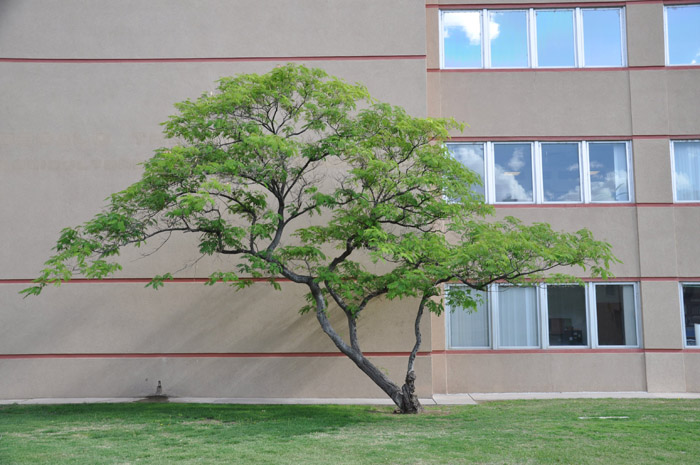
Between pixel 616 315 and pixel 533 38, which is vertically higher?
pixel 533 38

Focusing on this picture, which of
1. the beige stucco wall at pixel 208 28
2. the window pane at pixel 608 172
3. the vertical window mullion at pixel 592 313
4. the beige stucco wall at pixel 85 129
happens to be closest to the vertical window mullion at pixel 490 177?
the beige stucco wall at pixel 85 129

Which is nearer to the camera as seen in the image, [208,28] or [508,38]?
[208,28]

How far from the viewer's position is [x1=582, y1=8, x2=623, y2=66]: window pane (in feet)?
46.2

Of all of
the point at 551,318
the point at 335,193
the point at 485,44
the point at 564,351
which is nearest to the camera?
the point at 335,193

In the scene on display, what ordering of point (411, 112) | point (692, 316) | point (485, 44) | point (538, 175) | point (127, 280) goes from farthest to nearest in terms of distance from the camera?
point (485, 44) < point (538, 175) < point (692, 316) < point (411, 112) < point (127, 280)

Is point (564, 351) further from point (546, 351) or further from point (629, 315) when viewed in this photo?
point (629, 315)

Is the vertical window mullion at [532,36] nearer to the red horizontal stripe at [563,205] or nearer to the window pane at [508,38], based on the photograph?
the window pane at [508,38]

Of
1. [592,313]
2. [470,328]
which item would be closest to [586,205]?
[592,313]

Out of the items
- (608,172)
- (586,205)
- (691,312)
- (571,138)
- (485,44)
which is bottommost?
(691,312)

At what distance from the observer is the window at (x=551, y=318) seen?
1347 centimetres

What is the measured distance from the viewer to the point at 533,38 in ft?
46.4

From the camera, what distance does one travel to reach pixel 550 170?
45.5 ft

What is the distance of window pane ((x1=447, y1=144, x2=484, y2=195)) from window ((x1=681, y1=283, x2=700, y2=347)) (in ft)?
17.1

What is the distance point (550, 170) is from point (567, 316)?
3305 millimetres
